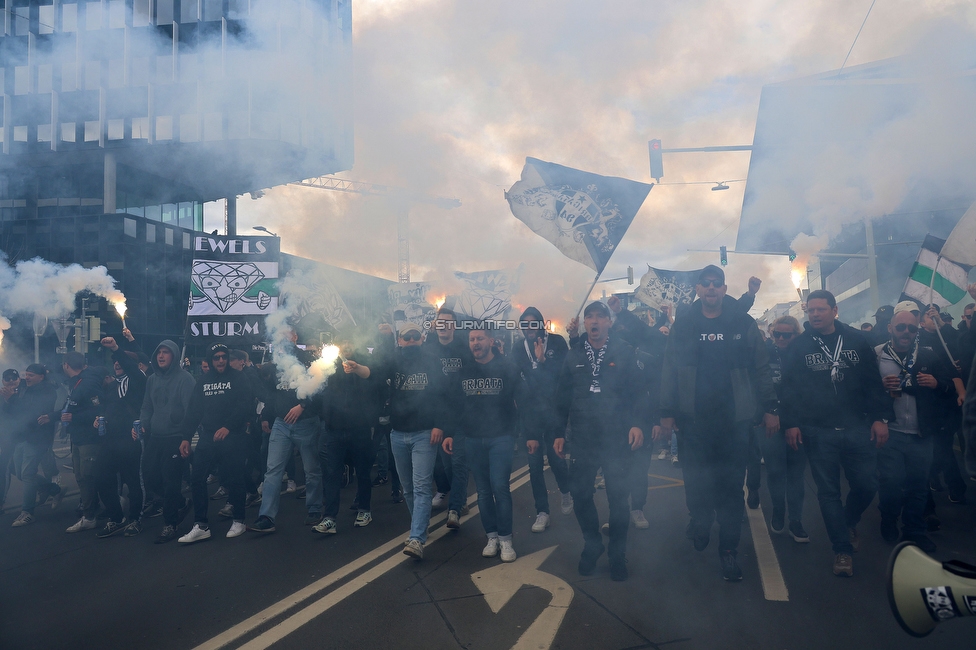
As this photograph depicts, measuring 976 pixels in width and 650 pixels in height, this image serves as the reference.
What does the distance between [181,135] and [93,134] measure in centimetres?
157

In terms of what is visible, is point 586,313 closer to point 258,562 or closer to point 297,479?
point 258,562

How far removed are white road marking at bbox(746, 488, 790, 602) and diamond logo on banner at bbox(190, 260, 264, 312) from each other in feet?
20.1

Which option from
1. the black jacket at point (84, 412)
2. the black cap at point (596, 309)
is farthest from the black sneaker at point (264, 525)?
the black cap at point (596, 309)

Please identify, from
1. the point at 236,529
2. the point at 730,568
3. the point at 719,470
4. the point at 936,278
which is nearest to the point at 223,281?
the point at 236,529

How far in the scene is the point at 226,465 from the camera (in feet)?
17.9

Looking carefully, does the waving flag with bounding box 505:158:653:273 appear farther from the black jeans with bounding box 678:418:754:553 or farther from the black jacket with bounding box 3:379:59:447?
the black jacket with bounding box 3:379:59:447

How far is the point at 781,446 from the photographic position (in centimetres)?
494

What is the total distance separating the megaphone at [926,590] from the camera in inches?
65.6

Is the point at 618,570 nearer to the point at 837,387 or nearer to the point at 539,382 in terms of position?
the point at 837,387

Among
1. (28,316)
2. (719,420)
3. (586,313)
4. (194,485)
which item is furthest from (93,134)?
(28,316)

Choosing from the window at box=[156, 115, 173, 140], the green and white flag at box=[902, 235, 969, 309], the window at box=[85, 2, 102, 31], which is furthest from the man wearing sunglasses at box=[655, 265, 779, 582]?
the window at box=[85, 2, 102, 31]

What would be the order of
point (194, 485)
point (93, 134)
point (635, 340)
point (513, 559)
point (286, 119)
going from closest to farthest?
point (513, 559) < point (194, 485) < point (286, 119) < point (635, 340) < point (93, 134)

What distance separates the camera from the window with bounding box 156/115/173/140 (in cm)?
630

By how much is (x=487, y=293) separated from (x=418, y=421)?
7.95ft
